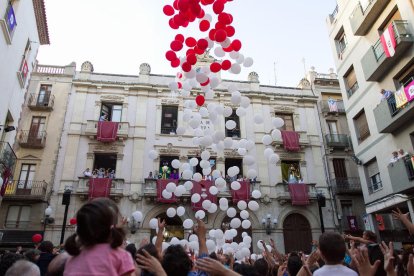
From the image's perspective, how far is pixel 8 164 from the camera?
12.7 metres

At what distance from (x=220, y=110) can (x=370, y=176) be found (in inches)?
469

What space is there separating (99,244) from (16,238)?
1827 centimetres

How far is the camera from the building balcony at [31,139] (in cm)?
1906

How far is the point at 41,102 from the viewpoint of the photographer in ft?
67.5

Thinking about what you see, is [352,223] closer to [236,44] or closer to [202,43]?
[236,44]

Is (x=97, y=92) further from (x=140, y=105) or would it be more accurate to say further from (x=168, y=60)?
(x=168, y=60)

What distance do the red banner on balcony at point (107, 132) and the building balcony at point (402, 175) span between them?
1574 cm

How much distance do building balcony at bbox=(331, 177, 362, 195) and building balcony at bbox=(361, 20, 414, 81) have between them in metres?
8.21

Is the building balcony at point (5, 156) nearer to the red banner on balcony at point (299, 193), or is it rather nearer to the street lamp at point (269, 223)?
the street lamp at point (269, 223)

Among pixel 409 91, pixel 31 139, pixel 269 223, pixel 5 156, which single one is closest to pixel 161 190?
pixel 269 223

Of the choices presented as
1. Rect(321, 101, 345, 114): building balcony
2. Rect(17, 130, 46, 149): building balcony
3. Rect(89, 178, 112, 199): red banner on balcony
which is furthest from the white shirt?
Rect(321, 101, 345, 114): building balcony

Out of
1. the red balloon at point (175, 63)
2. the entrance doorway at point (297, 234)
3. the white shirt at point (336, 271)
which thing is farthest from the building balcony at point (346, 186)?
the white shirt at point (336, 271)

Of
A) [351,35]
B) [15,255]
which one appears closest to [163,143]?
[351,35]

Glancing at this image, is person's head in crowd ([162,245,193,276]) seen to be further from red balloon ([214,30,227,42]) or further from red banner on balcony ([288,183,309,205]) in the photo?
red banner on balcony ([288,183,309,205])
